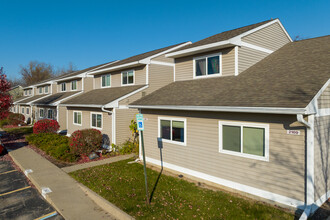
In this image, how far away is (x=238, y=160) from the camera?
7512 millimetres

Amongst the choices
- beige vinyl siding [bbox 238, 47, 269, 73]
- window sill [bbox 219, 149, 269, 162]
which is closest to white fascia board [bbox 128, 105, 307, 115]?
window sill [bbox 219, 149, 269, 162]

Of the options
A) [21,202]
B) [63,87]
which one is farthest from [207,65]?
[63,87]

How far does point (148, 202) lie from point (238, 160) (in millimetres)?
3422

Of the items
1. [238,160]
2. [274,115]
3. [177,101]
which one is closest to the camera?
[274,115]

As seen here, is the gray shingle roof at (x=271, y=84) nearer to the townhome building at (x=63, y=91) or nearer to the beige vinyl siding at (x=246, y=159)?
the beige vinyl siding at (x=246, y=159)

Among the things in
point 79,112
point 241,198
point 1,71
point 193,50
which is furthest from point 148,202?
point 1,71

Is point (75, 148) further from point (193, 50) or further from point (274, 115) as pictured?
point (274, 115)

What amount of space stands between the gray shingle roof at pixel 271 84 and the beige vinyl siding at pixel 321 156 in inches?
45.8

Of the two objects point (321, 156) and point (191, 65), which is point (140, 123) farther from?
point (191, 65)

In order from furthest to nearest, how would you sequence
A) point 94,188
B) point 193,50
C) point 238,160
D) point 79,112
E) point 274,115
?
point 79,112, point 193,50, point 94,188, point 238,160, point 274,115

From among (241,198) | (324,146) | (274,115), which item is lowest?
(241,198)

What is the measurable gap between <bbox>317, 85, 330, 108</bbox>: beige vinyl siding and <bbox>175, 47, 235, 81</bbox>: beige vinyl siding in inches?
170

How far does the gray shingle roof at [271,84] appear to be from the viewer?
6.58m

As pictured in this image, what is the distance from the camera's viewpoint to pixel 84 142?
1257 centimetres
